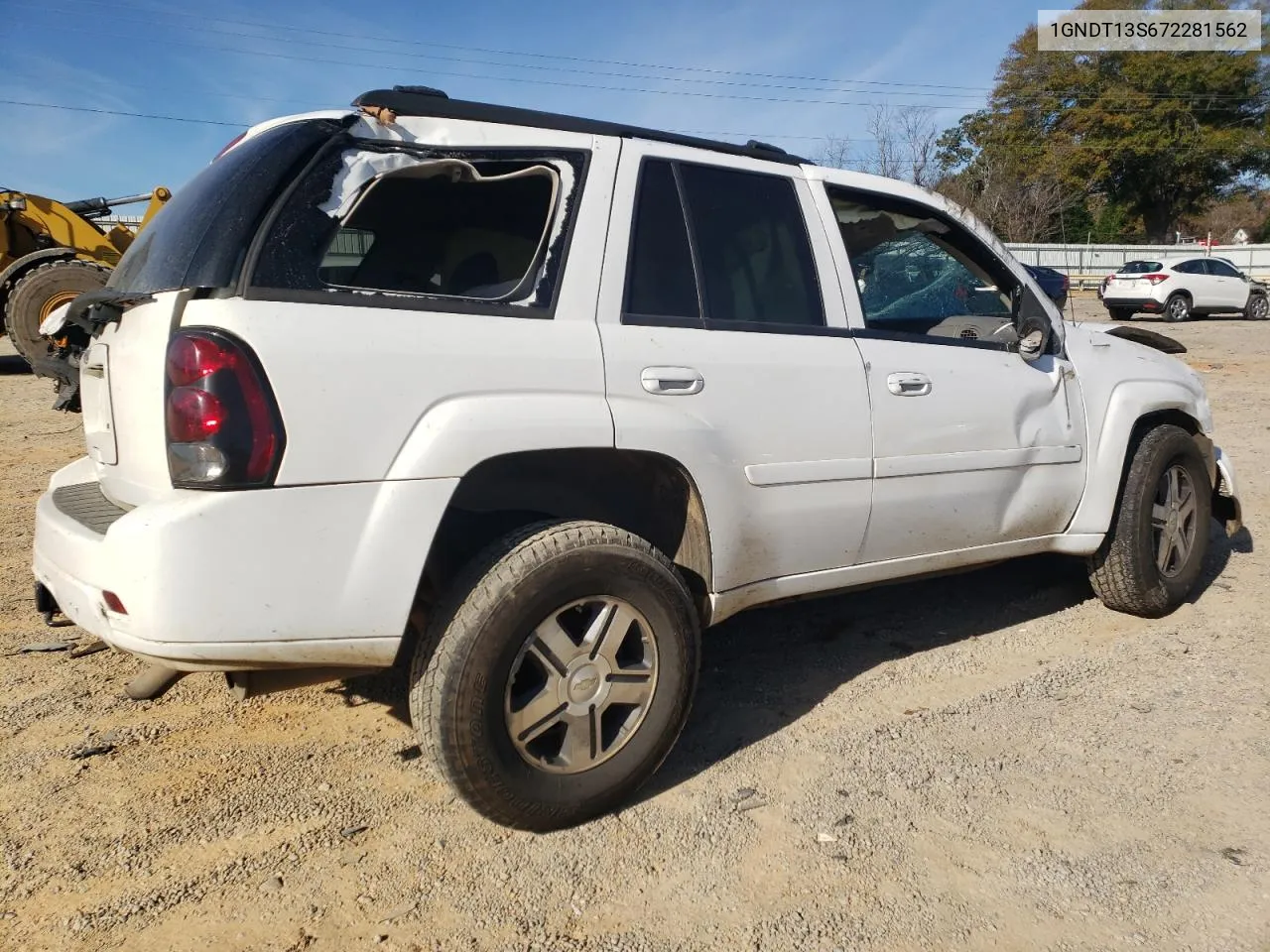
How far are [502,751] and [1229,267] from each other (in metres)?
27.8

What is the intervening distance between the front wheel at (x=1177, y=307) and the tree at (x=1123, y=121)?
861 inches

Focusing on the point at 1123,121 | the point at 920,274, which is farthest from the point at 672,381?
the point at 1123,121

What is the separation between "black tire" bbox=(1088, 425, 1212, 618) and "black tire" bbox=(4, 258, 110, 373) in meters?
12.5

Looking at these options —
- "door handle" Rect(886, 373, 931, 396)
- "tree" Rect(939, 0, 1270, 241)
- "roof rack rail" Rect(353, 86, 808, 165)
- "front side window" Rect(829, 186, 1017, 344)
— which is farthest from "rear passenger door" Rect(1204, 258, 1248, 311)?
"roof rack rail" Rect(353, 86, 808, 165)

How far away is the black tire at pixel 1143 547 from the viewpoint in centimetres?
411

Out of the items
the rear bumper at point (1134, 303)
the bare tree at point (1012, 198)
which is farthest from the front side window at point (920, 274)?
the bare tree at point (1012, 198)

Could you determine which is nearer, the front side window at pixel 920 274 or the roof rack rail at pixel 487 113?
the roof rack rail at pixel 487 113

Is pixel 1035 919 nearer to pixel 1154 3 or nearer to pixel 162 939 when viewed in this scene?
pixel 162 939

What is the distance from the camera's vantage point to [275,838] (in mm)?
2607

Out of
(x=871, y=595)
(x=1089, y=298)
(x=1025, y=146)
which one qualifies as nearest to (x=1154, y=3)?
(x=1025, y=146)

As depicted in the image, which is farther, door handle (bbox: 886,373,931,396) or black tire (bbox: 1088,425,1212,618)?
black tire (bbox: 1088,425,1212,618)

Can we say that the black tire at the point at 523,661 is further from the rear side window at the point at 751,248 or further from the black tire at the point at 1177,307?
the black tire at the point at 1177,307

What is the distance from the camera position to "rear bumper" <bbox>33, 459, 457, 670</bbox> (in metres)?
2.15

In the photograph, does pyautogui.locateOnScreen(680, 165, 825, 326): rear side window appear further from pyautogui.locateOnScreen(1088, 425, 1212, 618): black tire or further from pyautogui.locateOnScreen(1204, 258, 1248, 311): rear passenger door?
pyautogui.locateOnScreen(1204, 258, 1248, 311): rear passenger door
